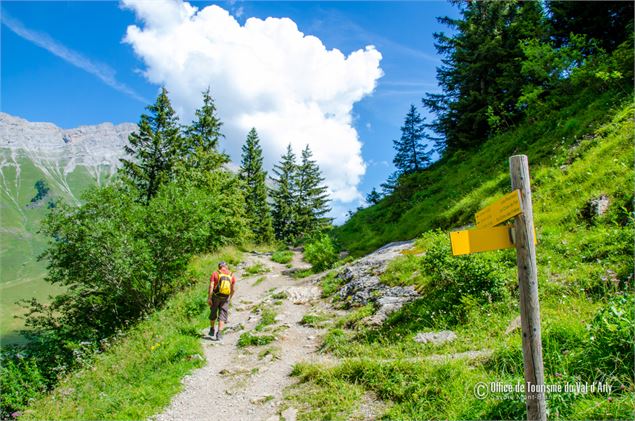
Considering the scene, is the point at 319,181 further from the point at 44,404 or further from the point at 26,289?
the point at 26,289

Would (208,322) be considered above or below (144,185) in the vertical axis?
below

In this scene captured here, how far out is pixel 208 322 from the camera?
1120 cm

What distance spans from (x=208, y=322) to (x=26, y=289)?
230893mm

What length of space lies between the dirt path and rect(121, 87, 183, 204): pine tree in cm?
1825

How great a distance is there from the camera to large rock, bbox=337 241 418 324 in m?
8.77

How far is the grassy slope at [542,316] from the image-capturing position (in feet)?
13.5

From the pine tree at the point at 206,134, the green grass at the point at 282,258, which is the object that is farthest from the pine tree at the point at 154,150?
the green grass at the point at 282,258

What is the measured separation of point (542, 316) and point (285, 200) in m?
47.0

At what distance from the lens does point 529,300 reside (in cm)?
310

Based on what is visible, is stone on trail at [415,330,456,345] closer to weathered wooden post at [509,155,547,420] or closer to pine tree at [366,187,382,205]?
weathered wooden post at [509,155,547,420]

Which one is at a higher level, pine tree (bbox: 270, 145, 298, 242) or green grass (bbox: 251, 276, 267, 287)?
pine tree (bbox: 270, 145, 298, 242)

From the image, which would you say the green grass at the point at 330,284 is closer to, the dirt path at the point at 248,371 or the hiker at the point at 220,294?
the dirt path at the point at 248,371

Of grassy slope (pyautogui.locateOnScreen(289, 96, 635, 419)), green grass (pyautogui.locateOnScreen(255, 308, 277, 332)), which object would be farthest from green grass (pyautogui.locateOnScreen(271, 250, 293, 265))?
grassy slope (pyautogui.locateOnScreen(289, 96, 635, 419))

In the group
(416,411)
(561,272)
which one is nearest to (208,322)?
(416,411)
